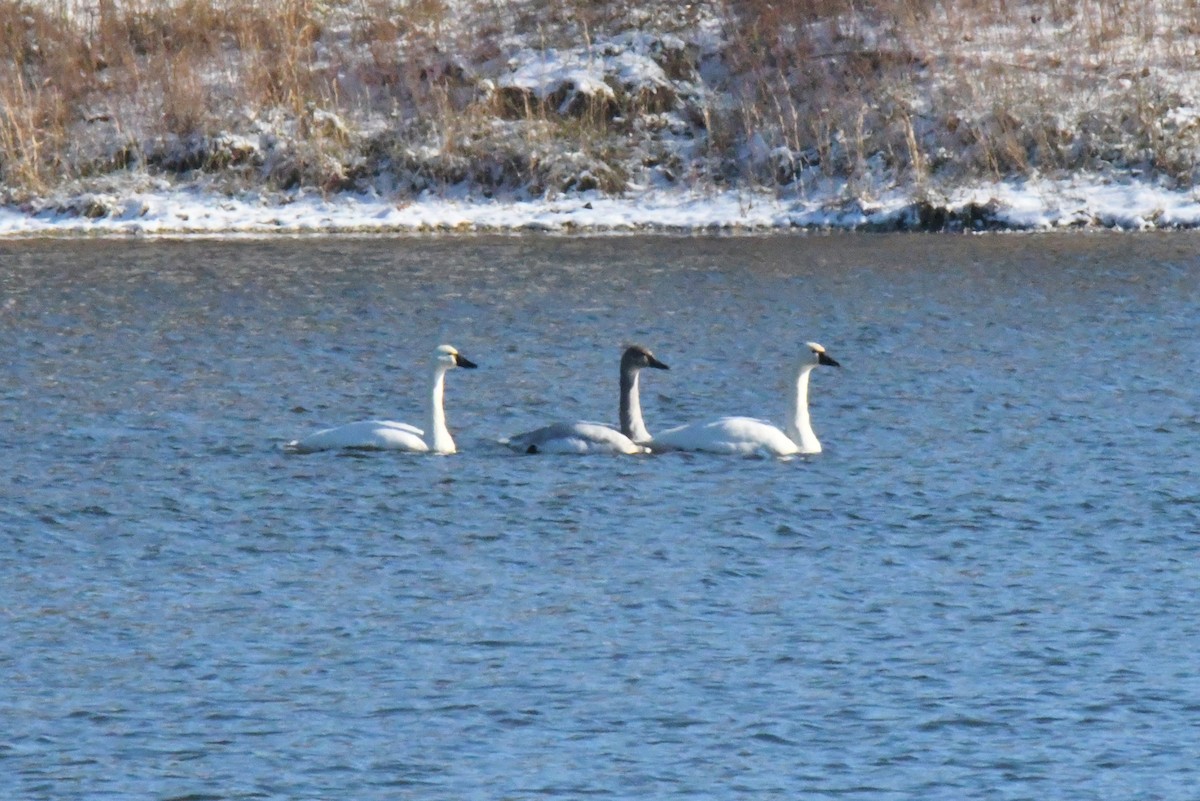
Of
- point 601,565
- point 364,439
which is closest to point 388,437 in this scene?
point 364,439

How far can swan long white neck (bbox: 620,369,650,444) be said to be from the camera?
14.7 metres

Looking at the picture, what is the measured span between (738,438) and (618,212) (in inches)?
604

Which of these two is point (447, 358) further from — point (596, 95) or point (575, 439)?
point (596, 95)

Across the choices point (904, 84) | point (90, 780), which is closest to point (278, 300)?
point (904, 84)

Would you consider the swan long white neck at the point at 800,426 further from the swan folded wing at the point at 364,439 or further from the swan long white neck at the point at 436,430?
the swan folded wing at the point at 364,439

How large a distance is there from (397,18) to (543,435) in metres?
20.4

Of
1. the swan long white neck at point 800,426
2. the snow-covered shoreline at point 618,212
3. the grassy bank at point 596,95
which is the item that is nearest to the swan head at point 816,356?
the swan long white neck at point 800,426

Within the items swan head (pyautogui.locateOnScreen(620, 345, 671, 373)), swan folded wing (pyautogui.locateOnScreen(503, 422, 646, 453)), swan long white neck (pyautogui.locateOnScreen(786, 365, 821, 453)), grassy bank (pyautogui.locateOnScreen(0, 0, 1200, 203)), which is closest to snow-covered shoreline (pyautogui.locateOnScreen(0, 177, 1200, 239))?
grassy bank (pyautogui.locateOnScreen(0, 0, 1200, 203))

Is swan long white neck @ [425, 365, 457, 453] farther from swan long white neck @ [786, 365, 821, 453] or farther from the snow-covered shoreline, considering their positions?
the snow-covered shoreline

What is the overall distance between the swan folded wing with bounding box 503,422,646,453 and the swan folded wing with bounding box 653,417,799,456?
0.50 metres

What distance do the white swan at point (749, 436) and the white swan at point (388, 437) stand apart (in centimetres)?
150

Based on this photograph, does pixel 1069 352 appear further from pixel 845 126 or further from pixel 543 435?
pixel 845 126

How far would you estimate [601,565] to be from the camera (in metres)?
11.1

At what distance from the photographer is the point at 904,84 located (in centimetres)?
3027
